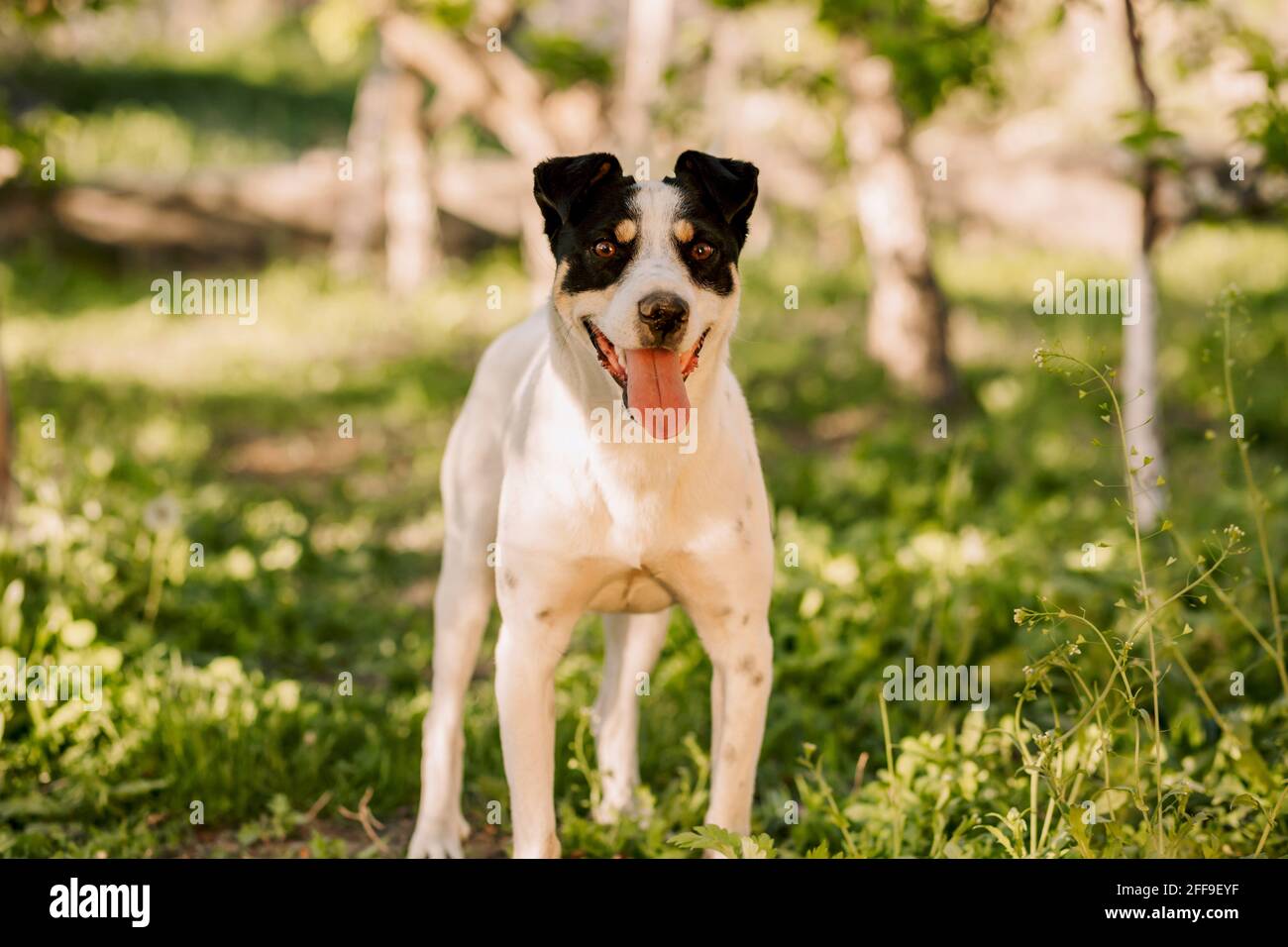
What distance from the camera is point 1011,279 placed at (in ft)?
45.4

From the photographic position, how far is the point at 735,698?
13.0 ft

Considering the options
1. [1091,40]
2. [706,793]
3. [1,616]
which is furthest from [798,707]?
[1091,40]

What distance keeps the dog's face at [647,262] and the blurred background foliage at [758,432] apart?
113cm

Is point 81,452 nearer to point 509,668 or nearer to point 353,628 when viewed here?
point 353,628

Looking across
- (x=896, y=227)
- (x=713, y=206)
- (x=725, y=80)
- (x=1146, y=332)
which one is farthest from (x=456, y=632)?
(x=725, y=80)

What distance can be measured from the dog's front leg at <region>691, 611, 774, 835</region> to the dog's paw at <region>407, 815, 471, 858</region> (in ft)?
2.88

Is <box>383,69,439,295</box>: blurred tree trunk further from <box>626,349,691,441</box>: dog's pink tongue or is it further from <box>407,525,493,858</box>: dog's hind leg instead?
<box>626,349,691,441</box>: dog's pink tongue

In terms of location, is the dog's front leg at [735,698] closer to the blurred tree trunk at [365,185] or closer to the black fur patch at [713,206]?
the black fur patch at [713,206]

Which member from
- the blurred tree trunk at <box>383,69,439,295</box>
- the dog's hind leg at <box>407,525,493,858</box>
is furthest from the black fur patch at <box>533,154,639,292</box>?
the blurred tree trunk at <box>383,69,439,295</box>

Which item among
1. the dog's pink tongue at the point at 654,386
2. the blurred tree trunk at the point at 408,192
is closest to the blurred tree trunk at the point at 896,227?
the blurred tree trunk at the point at 408,192

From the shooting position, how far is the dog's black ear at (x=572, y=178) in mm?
3744

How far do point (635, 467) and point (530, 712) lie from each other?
28.4 inches

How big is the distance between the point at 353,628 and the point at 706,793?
7.95 feet

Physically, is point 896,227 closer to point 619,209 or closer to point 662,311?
point 619,209
